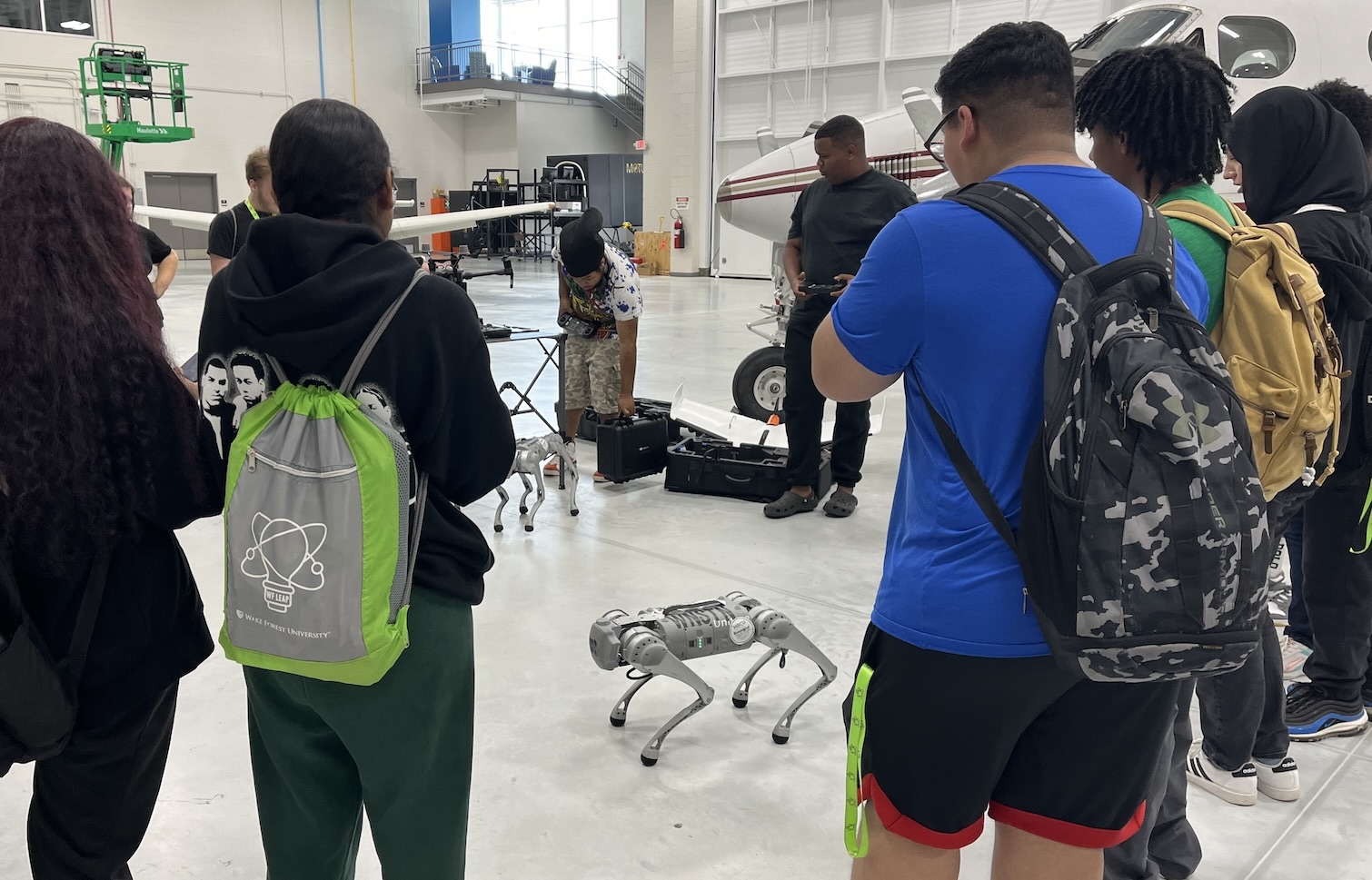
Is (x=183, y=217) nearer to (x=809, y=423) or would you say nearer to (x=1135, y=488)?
(x=809, y=423)

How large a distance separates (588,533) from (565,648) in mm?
1434

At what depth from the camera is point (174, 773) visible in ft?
9.14

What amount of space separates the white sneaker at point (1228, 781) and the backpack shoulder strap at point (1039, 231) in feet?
6.89

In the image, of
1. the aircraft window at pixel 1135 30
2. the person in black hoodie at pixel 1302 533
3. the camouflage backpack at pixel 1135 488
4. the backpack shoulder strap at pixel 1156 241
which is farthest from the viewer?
the aircraft window at pixel 1135 30

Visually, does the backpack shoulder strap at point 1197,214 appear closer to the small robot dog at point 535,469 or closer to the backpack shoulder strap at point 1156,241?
the backpack shoulder strap at point 1156,241

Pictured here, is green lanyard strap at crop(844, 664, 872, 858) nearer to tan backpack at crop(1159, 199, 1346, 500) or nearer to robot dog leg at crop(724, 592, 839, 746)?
tan backpack at crop(1159, 199, 1346, 500)

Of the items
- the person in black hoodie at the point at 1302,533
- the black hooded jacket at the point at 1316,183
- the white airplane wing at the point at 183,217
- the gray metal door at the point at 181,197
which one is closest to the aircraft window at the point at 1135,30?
the person in black hoodie at the point at 1302,533

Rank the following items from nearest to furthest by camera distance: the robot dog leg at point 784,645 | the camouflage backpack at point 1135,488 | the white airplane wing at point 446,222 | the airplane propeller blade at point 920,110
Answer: the camouflage backpack at point 1135,488 < the robot dog leg at point 784,645 < the airplane propeller blade at point 920,110 < the white airplane wing at point 446,222

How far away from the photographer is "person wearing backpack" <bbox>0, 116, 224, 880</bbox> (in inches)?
56.6

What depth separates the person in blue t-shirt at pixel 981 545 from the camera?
1.31m

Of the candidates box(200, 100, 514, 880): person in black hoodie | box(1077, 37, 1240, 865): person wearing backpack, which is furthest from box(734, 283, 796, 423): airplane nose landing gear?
box(200, 100, 514, 880): person in black hoodie

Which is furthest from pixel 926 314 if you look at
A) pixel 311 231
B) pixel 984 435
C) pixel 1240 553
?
pixel 311 231

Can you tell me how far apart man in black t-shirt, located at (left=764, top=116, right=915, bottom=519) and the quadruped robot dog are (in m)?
1.85

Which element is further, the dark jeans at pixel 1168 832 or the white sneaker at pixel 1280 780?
the white sneaker at pixel 1280 780
